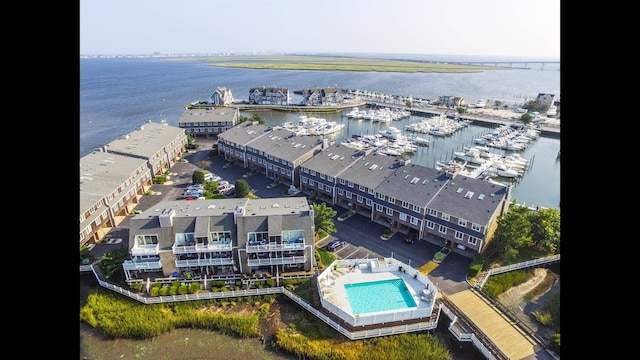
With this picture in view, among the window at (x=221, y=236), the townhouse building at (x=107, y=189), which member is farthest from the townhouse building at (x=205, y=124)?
the window at (x=221, y=236)

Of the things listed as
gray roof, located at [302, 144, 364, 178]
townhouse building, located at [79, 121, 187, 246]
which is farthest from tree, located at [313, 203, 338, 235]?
townhouse building, located at [79, 121, 187, 246]

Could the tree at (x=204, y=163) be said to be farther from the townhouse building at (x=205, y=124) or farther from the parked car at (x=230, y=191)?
the townhouse building at (x=205, y=124)

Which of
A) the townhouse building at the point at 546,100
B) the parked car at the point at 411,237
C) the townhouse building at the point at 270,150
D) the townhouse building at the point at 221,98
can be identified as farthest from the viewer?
the townhouse building at the point at 221,98

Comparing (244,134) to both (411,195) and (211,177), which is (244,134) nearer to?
(211,177)

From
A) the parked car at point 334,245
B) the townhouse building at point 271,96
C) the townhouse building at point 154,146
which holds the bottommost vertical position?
the parked car at point 334,245

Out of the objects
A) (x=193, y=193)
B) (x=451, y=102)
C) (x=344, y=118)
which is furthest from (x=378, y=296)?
(x=451, y=102)

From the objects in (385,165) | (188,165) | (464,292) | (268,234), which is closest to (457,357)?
(464,292)
